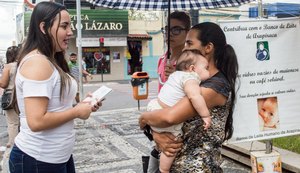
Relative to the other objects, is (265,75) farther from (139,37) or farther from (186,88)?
(139,37)

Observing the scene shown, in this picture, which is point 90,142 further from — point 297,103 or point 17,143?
point 17,143

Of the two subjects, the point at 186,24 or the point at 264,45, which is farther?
the point at 264,45

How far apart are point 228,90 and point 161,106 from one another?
393 millimetres

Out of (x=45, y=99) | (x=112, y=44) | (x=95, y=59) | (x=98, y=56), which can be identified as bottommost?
(x=95, y=59)

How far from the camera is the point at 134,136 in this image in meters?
7.43

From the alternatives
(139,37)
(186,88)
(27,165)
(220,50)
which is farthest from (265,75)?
(139,37)

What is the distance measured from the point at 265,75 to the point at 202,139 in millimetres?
1818

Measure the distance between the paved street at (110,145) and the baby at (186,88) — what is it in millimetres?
3288

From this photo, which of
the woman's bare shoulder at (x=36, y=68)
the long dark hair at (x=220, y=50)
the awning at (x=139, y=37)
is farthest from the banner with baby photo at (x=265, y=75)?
the awning at (x=139, y=37)

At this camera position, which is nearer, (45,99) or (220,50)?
(45,99)

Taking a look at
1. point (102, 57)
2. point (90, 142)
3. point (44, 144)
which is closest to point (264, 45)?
point (44, 144)

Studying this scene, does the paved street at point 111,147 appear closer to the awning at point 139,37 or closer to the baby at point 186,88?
the baby at point 186,88

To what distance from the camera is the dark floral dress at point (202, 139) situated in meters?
2.11

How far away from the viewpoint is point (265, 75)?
369 cm
